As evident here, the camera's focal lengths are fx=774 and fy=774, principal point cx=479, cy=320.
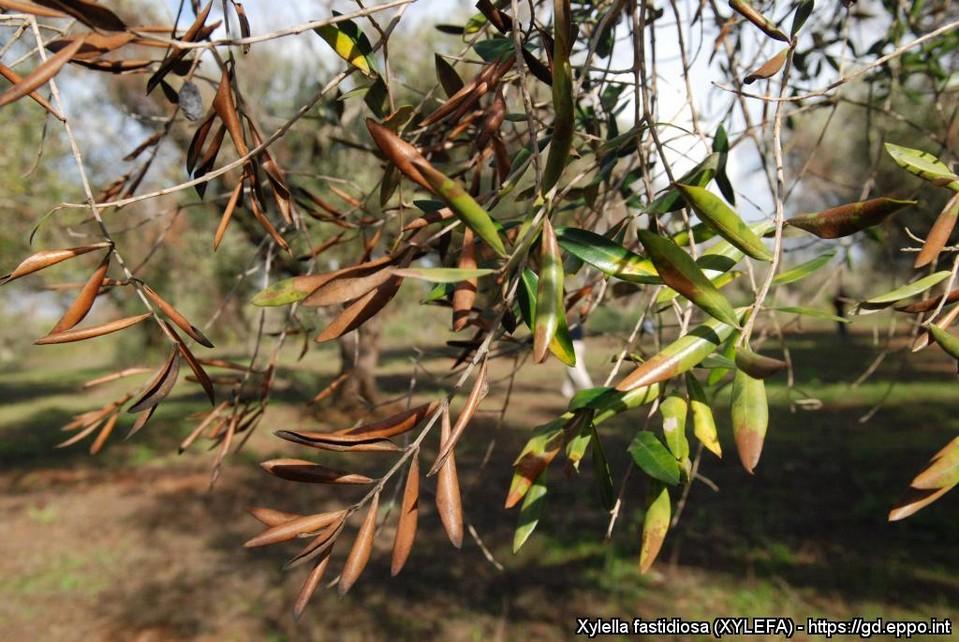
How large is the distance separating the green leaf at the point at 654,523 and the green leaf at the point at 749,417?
0.52ft

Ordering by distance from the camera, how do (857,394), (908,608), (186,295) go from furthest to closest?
(186,295) → (857,394) → (908,608)

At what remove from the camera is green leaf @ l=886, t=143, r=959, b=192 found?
687 millimetres

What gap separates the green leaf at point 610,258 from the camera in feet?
2.01

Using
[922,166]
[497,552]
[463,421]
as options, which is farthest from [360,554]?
[497,552]

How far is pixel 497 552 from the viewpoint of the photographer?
4.97 meters

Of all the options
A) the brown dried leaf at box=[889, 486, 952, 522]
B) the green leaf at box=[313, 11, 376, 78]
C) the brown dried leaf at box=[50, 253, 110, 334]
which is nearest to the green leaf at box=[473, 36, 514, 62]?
the green leaf at box=[313, 11, 376, 78]

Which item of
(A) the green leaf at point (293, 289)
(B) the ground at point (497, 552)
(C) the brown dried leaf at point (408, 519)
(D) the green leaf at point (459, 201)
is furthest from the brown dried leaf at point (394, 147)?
(B) the ground at point (497, 552)

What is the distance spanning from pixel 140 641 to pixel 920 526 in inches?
178

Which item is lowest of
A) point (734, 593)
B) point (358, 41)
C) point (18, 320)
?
point (18, 320)

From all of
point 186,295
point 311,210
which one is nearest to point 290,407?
point 186,295

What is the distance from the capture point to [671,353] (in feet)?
1.89

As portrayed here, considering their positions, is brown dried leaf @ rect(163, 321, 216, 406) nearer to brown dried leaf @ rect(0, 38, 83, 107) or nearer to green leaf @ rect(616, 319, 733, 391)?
brown dried leaf @ rect(0, 38, 83, 107)

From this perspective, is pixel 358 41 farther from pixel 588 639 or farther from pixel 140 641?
pixel 140 641

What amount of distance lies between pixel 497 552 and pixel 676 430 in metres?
4.48
